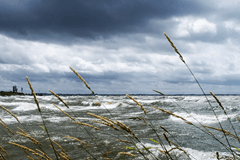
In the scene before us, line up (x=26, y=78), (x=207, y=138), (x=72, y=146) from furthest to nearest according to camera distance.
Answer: (x=207, y=138) → (x=72, y=146) → (x=26, y=78)

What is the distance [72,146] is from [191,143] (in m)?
3.61

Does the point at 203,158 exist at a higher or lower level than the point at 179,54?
lower

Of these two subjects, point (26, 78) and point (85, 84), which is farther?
point (85, 84)

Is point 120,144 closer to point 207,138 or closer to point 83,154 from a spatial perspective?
point 83,154

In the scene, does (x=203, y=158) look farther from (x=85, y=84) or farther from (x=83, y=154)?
(x=85, y=84)

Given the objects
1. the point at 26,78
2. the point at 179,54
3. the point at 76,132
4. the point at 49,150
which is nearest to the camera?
the point at 26,78

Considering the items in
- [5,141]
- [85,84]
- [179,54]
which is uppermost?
[179,54]

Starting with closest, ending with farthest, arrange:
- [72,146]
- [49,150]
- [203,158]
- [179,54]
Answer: [179,54] → [203,158] → [49,150] → [72,146]

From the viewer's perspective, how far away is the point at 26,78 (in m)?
1.41

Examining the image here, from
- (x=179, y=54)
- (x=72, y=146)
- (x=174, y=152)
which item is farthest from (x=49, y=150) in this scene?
(x=179, y=54)

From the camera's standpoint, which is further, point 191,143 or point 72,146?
point 191,143

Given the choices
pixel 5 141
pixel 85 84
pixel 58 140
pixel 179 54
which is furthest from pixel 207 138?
pixel 5 141

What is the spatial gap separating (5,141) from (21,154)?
1.64 meters

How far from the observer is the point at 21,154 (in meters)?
4.52
